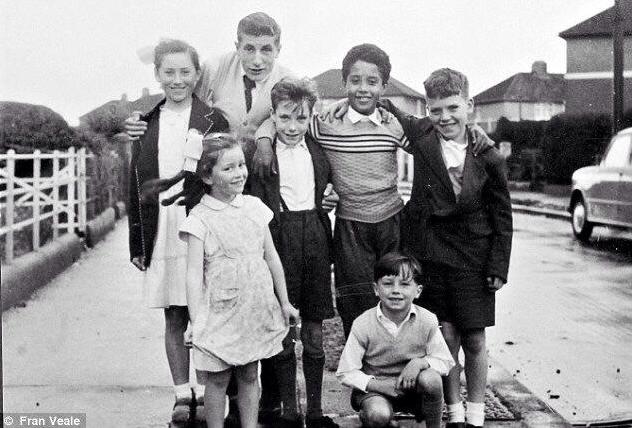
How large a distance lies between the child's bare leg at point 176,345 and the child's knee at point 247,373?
60 centimetres

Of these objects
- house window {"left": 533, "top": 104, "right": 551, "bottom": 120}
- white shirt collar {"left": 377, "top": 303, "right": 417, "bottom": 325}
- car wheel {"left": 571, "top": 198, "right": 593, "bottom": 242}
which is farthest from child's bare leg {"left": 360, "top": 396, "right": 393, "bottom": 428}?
house window {"left": 533, "top": 104, "right": 551, "bottom": 120}

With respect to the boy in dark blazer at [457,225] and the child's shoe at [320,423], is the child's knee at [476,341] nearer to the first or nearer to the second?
the boy in dark blazer at [457,225]

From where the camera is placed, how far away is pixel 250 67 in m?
3.95

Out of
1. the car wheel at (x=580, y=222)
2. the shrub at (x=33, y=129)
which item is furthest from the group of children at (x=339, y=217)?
the car wheel at (x=580, y=222)

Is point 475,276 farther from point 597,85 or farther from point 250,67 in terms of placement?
point 597,85

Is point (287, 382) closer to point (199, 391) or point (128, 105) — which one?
point (199, 391)

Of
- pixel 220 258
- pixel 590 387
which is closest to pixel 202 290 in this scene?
pixel 220 258

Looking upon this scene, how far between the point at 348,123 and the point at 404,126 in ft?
0.89

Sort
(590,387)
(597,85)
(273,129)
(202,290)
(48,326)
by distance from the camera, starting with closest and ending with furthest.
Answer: (202,290) < (273,129) < (590,387) < (48,326) < (597,85)

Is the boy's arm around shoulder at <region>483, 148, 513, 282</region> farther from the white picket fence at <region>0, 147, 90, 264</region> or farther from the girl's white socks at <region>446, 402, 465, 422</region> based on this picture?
the white picket fence at <region>0, 147, 90, 264</region>

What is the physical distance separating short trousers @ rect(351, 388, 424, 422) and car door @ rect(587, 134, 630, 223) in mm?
8999

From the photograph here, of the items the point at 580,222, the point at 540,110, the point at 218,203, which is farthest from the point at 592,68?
the point at 218,203

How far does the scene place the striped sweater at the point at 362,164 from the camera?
388 cm

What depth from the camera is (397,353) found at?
3.66 meters
